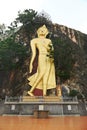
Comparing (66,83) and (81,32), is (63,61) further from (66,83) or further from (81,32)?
(81,32)

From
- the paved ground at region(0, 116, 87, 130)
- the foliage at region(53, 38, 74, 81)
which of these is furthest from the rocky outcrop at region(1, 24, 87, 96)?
the paved ground at region(0, 116, 87, 130)

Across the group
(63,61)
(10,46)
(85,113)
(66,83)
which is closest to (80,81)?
(66,83)

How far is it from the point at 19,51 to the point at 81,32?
7.51 metres

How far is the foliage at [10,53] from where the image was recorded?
772 inches

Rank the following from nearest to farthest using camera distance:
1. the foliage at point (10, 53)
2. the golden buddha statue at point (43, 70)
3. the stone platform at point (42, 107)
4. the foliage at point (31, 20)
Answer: the stone platform at point (42, 107) < the golden buddha statue at point (43, 70) < the foliage at point (10, 53) < the foliage at point (31, 20)

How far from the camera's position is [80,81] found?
19.9 m

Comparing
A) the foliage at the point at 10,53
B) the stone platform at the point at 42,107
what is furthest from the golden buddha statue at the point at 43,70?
the foliage at the point at 10,53

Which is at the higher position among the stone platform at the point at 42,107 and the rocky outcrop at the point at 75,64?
the rocky outcrop at the point at 75,64

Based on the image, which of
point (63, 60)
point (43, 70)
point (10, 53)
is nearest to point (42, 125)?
A: point (43, 70)

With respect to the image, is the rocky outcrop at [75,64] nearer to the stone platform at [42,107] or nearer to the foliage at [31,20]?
the foliage at [31,20]

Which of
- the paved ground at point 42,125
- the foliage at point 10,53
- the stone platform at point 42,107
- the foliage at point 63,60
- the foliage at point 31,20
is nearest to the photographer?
the paved ground at point 42,125

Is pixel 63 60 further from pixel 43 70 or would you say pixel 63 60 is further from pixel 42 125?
pixel 42 125

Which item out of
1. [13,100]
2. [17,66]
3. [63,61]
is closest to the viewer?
[13,100]

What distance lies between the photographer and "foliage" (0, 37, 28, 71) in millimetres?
19608
